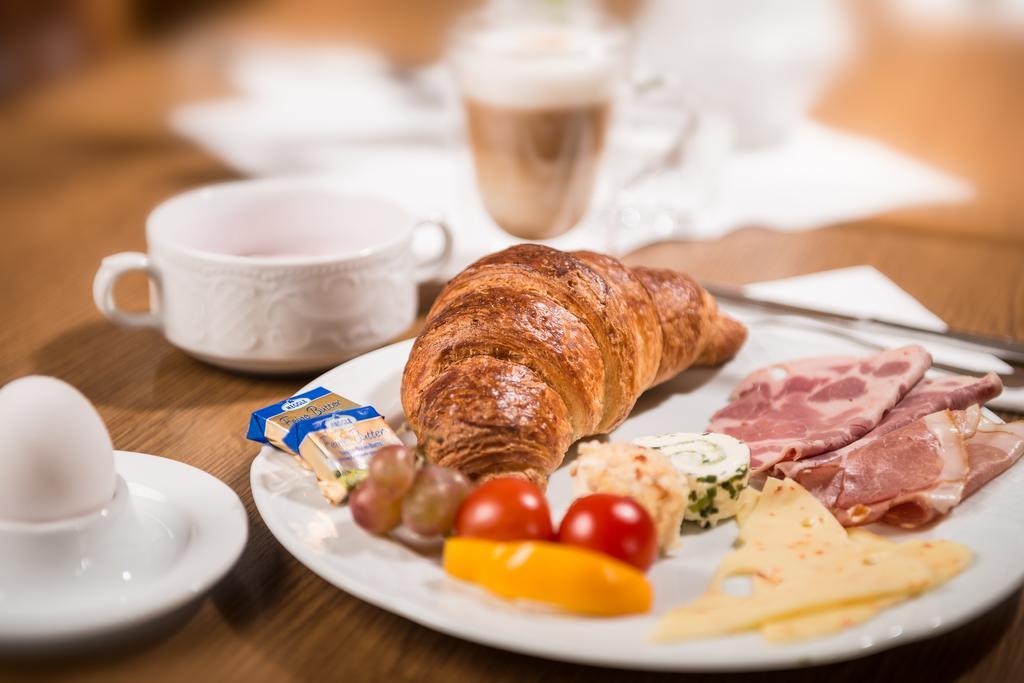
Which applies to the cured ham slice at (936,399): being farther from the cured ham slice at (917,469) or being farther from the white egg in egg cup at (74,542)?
the white egg in egg cup at (74,542)

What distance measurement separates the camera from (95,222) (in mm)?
2211

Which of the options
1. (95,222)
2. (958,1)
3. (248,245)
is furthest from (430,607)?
(958,1)

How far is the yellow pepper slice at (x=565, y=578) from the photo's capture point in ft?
2.97

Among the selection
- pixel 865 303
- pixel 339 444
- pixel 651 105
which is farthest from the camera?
pixel 651 105

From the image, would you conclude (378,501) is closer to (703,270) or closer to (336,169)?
(703,270)

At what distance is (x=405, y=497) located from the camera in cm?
101

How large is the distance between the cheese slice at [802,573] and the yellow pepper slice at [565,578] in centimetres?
4

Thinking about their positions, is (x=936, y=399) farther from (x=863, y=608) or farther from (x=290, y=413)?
(x=290, y=413)

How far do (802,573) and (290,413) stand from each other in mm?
560

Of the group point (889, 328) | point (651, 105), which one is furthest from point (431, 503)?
point (651, 105)

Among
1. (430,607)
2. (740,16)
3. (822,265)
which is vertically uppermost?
(740,16)

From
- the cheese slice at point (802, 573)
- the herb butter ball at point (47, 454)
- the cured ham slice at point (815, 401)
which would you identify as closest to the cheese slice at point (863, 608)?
the cheese slice at point (802, 573)

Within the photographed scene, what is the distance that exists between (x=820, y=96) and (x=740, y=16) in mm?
359

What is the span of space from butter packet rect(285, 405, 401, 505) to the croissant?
2.4 inches
